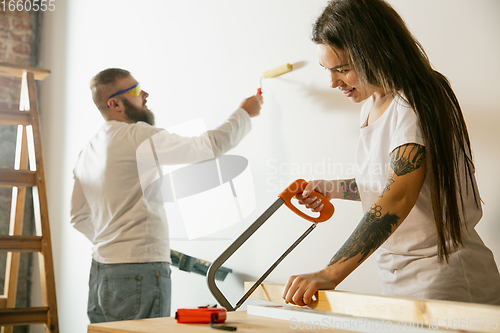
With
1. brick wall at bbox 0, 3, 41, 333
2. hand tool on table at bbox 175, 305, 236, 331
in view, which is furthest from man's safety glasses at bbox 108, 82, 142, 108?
brick wall at bbox 0, 3, 41, 333

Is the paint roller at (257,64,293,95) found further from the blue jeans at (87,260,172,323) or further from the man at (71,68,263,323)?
the blue jeans at (87,260,172,323)

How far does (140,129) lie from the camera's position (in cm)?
173

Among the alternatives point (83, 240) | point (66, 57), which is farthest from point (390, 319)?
point (66, 57)

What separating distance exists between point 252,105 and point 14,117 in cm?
138

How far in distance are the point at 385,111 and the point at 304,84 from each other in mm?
618

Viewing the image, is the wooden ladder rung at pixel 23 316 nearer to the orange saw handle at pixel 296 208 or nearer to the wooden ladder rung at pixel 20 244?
the wooden ladder rung at pixel 20 244

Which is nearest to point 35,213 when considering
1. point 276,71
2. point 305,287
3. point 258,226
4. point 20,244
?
point 20,244

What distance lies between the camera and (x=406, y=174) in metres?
0.86

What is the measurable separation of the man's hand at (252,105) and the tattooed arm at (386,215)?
2.94 feet

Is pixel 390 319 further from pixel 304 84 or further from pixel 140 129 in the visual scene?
pixel 140 129

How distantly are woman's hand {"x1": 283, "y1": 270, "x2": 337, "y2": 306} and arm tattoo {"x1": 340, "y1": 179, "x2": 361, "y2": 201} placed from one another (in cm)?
45

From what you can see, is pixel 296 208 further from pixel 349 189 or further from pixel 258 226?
pixel 349 189

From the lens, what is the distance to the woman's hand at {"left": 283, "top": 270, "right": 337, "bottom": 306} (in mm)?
798

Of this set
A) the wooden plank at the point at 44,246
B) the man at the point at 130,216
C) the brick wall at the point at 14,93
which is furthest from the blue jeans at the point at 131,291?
the brick wall at the point at 14,93
